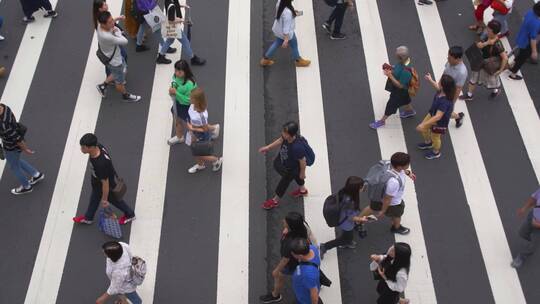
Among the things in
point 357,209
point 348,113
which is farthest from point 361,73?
point 357,209

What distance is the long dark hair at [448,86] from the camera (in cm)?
873

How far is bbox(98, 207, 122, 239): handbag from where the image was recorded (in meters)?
8.48

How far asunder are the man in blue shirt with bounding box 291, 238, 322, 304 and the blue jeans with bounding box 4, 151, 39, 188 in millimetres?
4688

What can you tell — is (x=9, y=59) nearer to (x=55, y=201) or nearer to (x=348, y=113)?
(x=55, y=201)

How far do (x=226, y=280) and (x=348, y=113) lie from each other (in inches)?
156

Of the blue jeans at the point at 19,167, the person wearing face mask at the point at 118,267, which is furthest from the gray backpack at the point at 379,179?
the blue jeans at the point at 19,167

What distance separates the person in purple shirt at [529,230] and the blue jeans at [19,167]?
A: 7306mm

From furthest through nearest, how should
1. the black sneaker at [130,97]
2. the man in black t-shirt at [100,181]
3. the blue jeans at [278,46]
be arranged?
A: the blue jeans at [278,46]
the black sneaker at [130,97]
the man in black t-shirt at [100,181]

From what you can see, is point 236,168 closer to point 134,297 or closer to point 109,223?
point 109,223

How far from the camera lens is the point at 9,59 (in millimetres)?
11664

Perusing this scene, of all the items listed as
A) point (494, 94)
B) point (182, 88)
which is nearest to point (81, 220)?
point (182, 88)

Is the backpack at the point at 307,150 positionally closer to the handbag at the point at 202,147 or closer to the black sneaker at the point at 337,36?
the handbag at the point at 202,147

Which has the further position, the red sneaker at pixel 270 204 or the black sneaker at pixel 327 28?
the black sneaker at pixel 327 28

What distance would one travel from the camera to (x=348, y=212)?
7.80m
